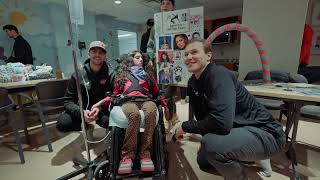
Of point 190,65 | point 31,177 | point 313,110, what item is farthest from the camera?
point 313,110

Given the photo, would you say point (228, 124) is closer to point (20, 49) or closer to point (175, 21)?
point (175, 21)

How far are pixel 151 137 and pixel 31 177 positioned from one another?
45.6 inches

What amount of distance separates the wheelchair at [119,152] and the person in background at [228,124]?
0.81ft

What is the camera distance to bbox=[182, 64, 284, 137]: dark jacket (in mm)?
1095

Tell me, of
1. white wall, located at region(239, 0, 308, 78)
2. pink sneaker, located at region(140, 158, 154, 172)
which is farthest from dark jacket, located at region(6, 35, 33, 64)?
white wall, located at region(239, 0, 308, 78)

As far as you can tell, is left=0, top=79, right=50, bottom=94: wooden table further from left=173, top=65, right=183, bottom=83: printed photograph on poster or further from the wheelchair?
left=173, top=65, right=183, bottom=83: printed photograph on poster

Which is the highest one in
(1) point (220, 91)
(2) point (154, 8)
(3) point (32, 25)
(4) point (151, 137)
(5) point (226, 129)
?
(2) point (154, 8)

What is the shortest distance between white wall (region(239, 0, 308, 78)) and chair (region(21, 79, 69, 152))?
8.39ft

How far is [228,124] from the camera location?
43.3 inches

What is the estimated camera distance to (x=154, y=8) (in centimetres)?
556

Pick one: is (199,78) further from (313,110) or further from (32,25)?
(32,25)

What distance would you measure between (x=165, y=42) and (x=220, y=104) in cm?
A: 152

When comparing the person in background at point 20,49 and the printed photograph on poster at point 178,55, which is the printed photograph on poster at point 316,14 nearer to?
the printed photograph on poster at point 178,55

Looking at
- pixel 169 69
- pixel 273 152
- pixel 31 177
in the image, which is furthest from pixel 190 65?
pixel 31 177
